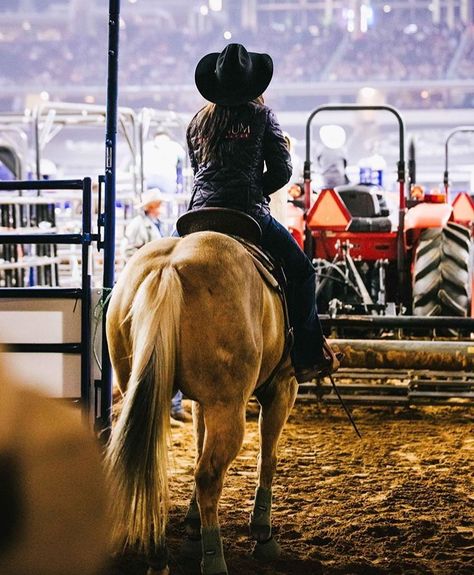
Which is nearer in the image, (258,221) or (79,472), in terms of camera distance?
(79,472)

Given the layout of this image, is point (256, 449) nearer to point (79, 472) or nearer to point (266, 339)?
point (266, 339)

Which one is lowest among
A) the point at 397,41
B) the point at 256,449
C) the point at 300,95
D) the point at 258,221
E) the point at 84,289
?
the point at 256,449

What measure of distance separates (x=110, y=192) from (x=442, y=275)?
3.51m

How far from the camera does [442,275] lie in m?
6.98

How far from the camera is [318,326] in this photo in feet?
12.5

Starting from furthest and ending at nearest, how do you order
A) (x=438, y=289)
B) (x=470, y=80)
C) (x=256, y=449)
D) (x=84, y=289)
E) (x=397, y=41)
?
1. (x=397, y=41)
2. (x=470, y=80)
3. (x=438, y=289)
4. (x=256, y=449)
5. (x=84, y=289)

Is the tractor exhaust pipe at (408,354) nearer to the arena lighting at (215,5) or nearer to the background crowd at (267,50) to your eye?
the background crowd at (267,50)

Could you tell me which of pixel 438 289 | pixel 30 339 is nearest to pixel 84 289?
pixel 30 339

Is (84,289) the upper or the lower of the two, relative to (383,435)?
upper

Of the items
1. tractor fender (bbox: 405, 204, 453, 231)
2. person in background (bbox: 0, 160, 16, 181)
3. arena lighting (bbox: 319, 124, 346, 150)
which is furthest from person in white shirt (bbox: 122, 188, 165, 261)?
arena lighting (bbox: 319, 124, 346, 150)

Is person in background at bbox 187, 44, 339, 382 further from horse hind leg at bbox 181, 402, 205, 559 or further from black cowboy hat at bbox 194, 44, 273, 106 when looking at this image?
horse hind leg at bbox 181, 402, 205, 559

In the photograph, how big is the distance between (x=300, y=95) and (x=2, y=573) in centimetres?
3842

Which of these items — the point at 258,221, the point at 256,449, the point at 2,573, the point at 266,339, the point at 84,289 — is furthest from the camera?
the point at 256,449

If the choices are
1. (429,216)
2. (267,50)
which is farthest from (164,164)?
(267,50)
